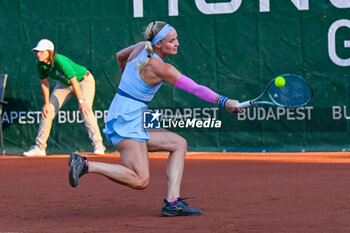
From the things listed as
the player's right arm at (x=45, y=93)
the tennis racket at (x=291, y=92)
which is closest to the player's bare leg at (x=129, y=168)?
the tennis racket at (x=291, y=92)

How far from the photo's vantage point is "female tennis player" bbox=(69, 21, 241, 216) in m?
5.44

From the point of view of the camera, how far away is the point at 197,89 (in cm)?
523

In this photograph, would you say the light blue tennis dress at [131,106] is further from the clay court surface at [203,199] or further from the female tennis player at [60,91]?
the female tennis player at [60,91]

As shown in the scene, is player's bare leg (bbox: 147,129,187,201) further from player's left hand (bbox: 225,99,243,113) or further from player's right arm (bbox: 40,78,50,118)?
player's right arm (bbox: 40,78,50,118)

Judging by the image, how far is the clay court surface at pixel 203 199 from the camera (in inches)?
201

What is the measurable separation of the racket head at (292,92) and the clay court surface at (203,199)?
0.77 metres

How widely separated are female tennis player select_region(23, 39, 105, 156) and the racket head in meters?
5.19

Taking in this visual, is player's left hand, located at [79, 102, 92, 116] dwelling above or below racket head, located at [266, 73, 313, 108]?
below

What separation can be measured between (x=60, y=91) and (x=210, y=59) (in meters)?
2.17

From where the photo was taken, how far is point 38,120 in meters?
11.8

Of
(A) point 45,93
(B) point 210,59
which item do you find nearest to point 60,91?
(A) point 45,93

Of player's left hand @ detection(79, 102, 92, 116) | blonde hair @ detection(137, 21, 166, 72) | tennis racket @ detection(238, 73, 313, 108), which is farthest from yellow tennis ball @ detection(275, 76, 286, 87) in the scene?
player's left hand @ detection(79, 102, 92, 116)

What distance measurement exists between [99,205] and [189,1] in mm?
5560

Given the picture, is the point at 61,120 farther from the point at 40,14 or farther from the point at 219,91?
the point at 219,91
